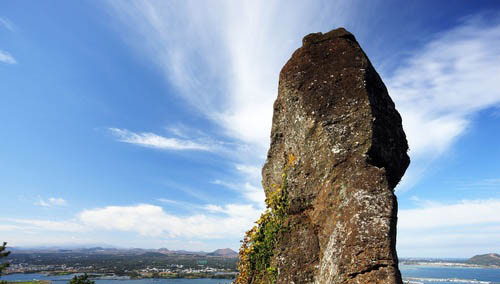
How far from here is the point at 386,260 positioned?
5.20 meters

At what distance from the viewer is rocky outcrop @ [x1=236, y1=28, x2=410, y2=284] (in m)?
5.68

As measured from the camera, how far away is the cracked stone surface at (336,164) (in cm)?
563

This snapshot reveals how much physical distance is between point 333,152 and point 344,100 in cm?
140

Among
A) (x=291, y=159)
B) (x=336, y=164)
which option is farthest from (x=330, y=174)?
(x=291, y=159)

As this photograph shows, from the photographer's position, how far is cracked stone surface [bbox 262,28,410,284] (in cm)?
563

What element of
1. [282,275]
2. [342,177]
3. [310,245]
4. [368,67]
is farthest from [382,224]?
[368,67]

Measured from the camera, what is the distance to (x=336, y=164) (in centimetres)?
707

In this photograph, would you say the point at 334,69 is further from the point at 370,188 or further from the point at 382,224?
the point at 382,224

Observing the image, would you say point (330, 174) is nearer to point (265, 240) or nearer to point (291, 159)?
point (291, 159)

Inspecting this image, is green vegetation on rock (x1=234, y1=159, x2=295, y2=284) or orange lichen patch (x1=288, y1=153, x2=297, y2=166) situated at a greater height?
orange lichen patch (x1=288, y1=153, x2=297, y2=166)

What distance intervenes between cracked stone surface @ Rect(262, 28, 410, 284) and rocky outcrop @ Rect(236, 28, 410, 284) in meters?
0.02

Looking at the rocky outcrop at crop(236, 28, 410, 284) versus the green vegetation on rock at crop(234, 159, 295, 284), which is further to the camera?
the green vegetation on rock at crop(234, 159, 295, 284)

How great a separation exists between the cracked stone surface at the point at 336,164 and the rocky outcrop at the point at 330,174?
0.02 meters

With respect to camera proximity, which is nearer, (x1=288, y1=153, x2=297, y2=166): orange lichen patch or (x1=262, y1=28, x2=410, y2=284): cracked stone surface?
(x1=262, y1=28, x2=410, y2=284): cracked stone surface
